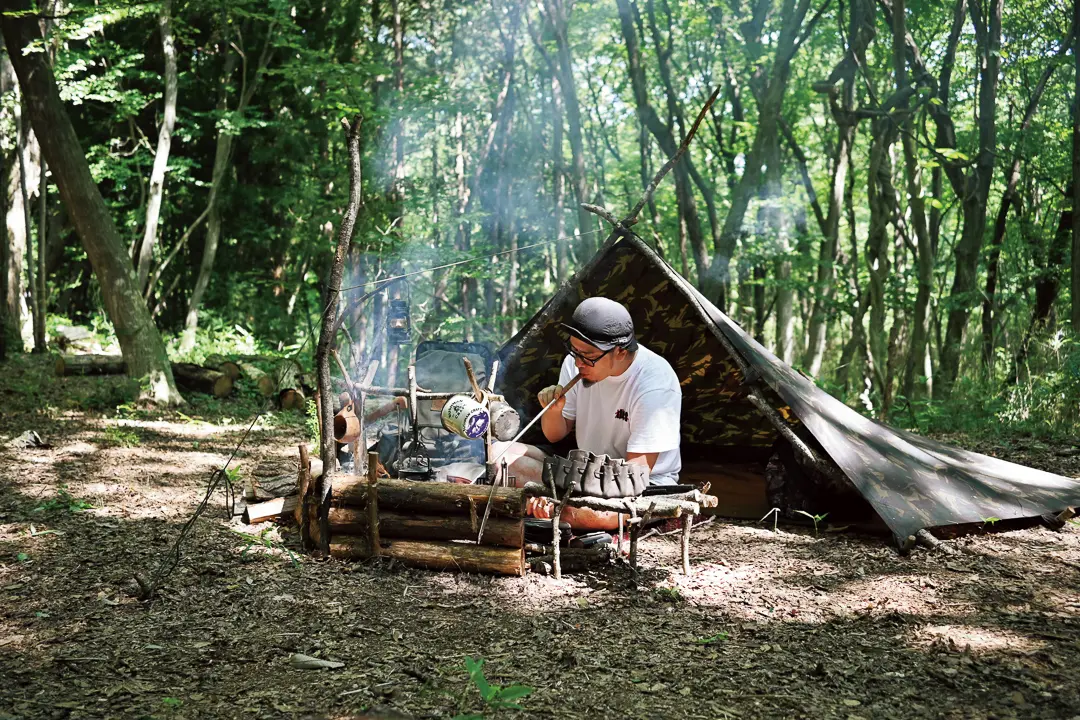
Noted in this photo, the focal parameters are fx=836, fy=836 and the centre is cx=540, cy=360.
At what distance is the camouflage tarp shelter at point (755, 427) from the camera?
4.33m

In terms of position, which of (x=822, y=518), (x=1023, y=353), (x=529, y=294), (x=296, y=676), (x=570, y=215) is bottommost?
(x=296, y=676)

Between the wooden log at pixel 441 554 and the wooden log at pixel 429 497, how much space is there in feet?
0.52

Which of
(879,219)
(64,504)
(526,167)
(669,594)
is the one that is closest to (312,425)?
(64,504)

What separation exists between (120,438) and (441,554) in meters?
4.40

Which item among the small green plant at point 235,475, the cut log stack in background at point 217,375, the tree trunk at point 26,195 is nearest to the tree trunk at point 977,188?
the cut log stack in background at point 217,375

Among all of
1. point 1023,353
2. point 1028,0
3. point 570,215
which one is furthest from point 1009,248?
point 570,215

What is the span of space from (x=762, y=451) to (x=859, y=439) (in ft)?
5.78

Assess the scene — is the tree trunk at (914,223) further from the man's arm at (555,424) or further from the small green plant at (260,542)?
the small green plant at (260,542)

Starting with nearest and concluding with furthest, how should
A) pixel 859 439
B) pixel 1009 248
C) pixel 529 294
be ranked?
pixel 859 439 → pixel 1009 248 → pixel 529 294

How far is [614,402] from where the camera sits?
4379 millimetres

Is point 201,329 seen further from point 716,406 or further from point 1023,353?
point 1023,353

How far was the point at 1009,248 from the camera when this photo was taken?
12.9m

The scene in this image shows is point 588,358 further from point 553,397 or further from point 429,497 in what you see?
point 429,497

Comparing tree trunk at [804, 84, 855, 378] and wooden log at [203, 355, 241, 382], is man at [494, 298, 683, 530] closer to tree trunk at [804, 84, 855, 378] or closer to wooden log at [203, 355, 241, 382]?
wooden log at [203, 355, 241, 382]
